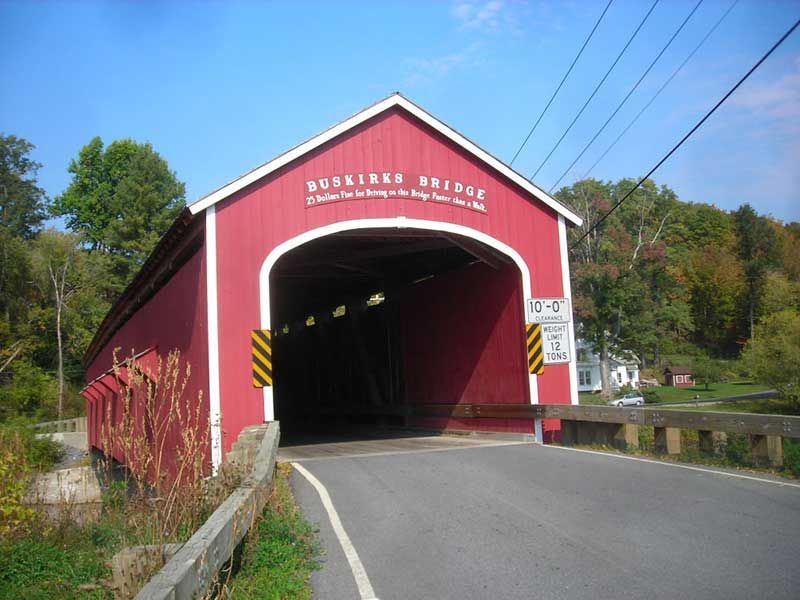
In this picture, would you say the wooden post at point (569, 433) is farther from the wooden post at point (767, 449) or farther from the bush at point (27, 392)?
the bush at point (27, 392)

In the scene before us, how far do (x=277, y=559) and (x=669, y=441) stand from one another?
673 cm

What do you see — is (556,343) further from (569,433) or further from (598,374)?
(598,374)

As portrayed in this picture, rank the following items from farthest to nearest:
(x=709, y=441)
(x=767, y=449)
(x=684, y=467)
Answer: (x=709, y=441) < (x=684, y=467) < (x=767, y=449)

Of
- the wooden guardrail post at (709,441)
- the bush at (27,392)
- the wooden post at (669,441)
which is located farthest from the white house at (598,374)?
the wooden guardrail post at (709,441)

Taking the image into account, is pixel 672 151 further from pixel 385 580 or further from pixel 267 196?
pixel 385 580

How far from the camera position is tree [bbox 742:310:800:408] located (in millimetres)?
33969

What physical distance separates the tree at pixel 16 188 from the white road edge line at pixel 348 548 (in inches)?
1859

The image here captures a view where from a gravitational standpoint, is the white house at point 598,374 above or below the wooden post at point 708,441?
above

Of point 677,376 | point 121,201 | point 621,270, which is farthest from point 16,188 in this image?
point 677,376

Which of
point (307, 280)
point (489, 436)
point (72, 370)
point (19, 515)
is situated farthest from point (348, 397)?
point (72, 370)

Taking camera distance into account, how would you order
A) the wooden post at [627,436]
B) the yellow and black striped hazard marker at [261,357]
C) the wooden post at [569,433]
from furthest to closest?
1. the wooden post at [569,433]
2. the yellow and black striped hazard marker at [261,357]
3. the wooden post at [627,436]

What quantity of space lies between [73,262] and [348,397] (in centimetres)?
2975

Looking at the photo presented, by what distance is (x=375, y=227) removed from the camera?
42.8 ft

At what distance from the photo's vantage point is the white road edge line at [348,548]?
4.87 m
